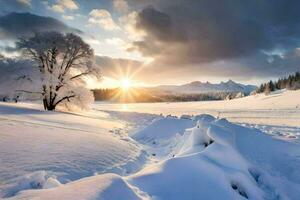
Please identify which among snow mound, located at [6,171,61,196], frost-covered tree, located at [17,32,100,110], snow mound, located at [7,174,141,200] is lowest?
snow mound, located at [6,171,61,196]

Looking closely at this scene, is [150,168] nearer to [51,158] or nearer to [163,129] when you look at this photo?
[51,158]

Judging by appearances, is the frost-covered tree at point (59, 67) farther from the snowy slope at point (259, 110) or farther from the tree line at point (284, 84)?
the tree line at point (284, 84)

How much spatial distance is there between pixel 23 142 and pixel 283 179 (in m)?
7.22

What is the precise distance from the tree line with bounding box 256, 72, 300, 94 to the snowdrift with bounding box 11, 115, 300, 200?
298 ft

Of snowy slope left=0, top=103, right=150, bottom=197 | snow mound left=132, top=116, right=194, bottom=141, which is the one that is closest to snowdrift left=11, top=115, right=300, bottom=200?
snowy slope left=0, top=103, right=150, bottom=197

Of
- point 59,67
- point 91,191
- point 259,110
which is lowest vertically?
point 91,191

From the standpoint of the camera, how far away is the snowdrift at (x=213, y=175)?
16.2 ft

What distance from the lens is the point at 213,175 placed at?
6.82 m

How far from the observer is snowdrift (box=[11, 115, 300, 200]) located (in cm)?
494

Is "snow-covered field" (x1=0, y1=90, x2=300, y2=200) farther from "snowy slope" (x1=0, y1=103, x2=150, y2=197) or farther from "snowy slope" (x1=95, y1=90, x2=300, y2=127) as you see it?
"snowy slope" (x1=95, y1=90, x2=300, y2=127)

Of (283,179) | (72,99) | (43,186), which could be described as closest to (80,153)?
(43,186)

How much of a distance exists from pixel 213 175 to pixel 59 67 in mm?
22754

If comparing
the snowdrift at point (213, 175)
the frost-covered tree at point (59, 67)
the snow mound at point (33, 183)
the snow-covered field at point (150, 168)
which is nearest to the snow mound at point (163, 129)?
the snow-covered field at point (150, 168)

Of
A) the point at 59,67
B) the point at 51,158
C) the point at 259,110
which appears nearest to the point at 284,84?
the point at 259,110
